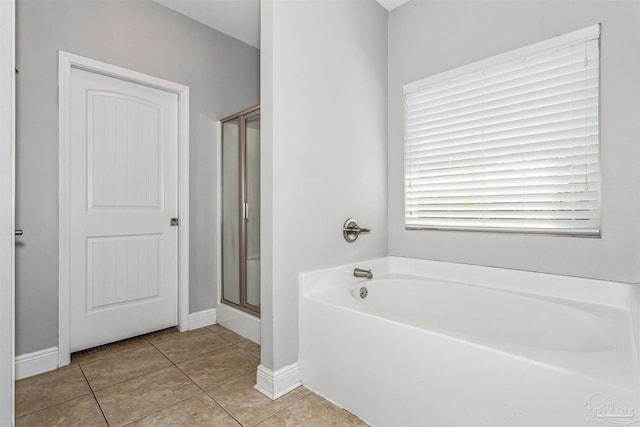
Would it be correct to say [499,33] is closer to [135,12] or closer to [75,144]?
[135,12]

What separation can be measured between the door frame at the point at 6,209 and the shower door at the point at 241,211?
153 centimetres

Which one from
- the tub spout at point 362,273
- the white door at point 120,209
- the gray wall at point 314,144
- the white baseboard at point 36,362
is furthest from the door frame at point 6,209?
the tub spout at point 362,273

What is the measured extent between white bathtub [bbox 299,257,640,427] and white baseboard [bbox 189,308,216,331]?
4.18 feet

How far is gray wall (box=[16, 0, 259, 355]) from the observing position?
6.28 feet

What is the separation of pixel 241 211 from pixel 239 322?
2.87 feet

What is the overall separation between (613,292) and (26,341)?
3173 mm

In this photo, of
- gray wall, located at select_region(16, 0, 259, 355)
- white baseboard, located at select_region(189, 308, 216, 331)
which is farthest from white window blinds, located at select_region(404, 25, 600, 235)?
white baseboard, located at select_region(189, 308, 216, 331)

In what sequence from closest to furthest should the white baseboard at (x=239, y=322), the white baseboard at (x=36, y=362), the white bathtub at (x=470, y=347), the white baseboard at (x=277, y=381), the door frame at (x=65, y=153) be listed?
1. the white bathtub at (x=470, y=347)
2. the white baseboard at (x=277, y=381)
3. the white baseboard at (x=36, y=362)
4. the door frame at (x=65, y=153)
5. the white baseboard at (x=239, y=322)

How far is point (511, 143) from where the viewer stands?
1.94 meters

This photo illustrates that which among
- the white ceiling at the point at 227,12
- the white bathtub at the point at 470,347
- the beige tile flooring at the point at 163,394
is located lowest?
the beige tile flooring at the point at 163,394

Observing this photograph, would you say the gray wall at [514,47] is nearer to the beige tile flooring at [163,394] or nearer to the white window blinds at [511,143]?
the white window blinds at [511,143]

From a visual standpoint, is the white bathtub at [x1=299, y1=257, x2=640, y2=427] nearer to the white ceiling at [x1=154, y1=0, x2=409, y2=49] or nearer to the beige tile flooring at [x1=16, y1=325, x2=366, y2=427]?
the beige tile flooring at [x1=16, y1=325, x2=366, y2=427]

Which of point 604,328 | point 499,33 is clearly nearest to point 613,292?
point 604,328

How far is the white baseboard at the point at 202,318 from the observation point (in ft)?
8.77
